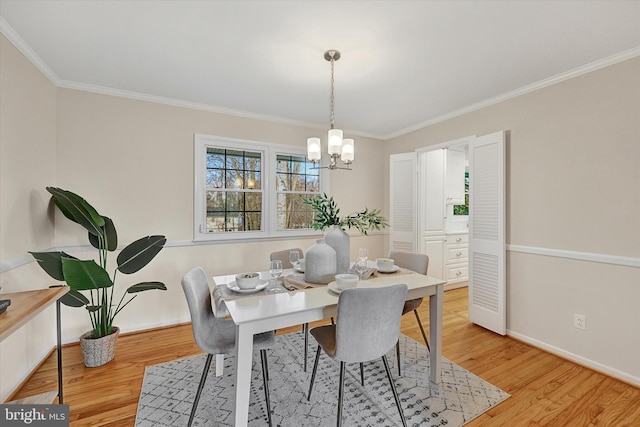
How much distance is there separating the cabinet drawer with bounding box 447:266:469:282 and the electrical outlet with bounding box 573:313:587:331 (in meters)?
2.04

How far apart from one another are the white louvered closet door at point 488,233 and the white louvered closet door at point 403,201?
934 mm

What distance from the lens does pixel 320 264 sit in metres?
1.97

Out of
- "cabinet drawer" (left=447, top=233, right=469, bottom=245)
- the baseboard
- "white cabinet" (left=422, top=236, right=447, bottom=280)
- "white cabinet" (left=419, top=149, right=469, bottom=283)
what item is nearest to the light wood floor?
the baseboard

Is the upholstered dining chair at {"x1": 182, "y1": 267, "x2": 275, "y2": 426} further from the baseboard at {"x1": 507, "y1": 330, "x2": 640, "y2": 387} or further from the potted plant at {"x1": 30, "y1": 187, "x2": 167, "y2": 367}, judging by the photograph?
the baseboard at {"x1": 507, "y1": 330, "x2": 640, "y2": 387}

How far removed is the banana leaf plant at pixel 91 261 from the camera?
197 centimetres

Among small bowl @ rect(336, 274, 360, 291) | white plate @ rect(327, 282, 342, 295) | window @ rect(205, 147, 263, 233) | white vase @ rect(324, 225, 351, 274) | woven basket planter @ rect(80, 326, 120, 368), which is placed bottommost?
woven basket planter @ rect(80, 326, 120, 368)

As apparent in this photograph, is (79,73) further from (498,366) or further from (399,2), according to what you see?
(498,366)

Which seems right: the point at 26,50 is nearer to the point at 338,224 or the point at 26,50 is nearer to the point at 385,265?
the point at 338,224

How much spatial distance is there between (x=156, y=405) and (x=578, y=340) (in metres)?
3.39

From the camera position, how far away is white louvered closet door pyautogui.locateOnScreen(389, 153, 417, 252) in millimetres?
4062

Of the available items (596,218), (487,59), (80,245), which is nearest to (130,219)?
(80,245)

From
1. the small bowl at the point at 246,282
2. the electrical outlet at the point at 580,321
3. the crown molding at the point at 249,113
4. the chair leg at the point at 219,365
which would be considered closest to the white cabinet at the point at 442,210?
the crown molding at the point at 249,113

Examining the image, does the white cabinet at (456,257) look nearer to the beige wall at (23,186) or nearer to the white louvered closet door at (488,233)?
the white louvered closet door at (488,233)

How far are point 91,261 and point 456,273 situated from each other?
4700 millimetres
